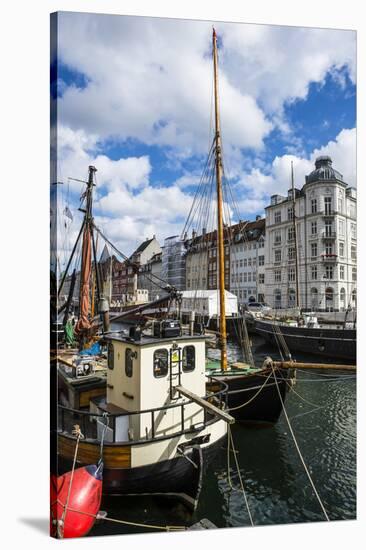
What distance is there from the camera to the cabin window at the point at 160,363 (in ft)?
15.5

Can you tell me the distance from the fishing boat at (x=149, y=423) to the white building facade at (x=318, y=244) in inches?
117

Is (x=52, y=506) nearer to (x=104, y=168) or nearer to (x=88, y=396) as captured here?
(x=88, y=396)

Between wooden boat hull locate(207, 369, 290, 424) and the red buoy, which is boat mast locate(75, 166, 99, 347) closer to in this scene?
wooden boat hull locate(207, 369, 290, 424)

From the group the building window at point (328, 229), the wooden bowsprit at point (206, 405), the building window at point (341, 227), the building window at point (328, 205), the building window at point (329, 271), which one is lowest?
the wooden bowsprit at point (206, 405)

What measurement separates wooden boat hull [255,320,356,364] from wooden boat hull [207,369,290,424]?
432 cm

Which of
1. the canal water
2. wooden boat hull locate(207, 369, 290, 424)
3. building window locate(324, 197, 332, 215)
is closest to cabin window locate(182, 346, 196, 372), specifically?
the canal water

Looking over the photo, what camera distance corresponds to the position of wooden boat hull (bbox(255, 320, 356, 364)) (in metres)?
11.5

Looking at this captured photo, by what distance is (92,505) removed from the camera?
386 centimetres

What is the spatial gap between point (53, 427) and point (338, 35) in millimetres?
5680

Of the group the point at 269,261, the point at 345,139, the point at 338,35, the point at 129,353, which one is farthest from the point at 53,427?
the point at 269,261

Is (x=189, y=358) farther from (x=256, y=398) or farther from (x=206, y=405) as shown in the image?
(x=256, y=398)

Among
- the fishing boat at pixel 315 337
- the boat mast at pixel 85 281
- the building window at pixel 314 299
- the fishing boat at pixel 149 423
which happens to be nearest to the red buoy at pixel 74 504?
the fishing boat at pixel 149 423

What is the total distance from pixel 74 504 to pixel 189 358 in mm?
2116

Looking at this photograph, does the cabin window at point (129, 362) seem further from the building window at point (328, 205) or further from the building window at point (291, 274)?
the building window at point (291, 274)
